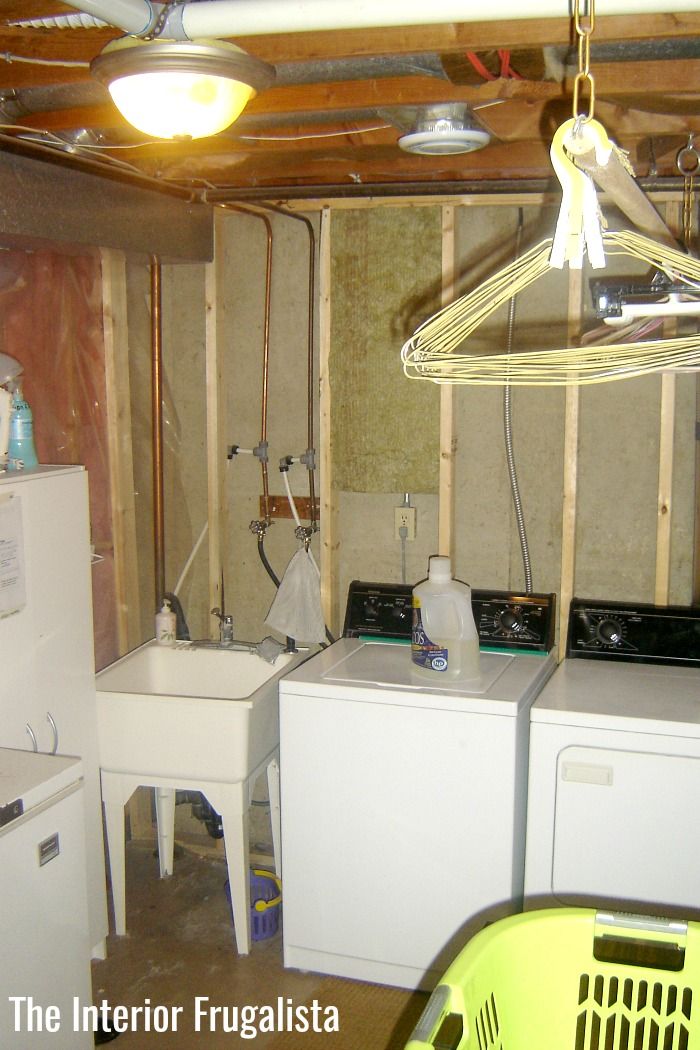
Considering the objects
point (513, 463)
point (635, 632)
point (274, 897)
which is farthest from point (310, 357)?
point (274, 897)

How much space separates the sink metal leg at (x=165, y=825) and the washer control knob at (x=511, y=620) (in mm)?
1265

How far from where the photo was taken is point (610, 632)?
9.48 ft

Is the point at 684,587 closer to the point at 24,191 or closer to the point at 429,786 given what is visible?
the point at 429,786

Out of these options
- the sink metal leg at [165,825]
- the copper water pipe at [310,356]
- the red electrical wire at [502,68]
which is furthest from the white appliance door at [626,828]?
the red electrical wire at [502,68]

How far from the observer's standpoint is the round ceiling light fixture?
82.8 inches

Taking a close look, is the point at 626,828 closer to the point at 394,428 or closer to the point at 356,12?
the point at 394,428

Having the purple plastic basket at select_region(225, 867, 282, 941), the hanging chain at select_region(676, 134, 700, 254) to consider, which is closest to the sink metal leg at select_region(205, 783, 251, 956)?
the purple plastic basket at select_region(225, 867, 282, 941)

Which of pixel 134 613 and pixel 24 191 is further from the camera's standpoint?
pixel 134 613

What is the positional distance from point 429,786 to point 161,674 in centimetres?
113

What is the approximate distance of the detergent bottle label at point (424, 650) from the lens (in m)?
2.71

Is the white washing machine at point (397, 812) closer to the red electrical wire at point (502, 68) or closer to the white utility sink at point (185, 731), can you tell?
the white utility sink at point (185, 731)

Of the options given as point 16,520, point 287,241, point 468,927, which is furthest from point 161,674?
point 287,241

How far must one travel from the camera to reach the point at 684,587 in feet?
9.88

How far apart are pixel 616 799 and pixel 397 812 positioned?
0.58 m
